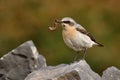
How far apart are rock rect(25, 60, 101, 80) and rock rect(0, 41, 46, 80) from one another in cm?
63

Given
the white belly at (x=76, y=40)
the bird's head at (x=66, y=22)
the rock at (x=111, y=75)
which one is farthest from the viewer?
the white belly at (x=76, y=40)

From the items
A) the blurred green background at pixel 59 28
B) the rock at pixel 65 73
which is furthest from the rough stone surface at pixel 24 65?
the blurred green background at pixel 59 28

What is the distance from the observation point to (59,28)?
19.9 metres

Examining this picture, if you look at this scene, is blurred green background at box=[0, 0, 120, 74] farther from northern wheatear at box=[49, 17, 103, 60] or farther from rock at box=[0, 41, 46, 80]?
rock at box=[0, 41, 46, 80]

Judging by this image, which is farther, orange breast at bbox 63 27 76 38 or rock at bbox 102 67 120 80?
orange breast at bbox 63 27 76 38

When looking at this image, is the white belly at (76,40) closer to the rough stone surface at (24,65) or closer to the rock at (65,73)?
the rough stone surface at (24,65)

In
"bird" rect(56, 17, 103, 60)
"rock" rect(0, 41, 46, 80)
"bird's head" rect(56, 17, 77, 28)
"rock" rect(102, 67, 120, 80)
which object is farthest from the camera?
"bird" rect(56, 17, 103, 60)

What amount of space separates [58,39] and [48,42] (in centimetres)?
33

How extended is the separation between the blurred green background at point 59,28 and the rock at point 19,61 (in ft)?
19.5

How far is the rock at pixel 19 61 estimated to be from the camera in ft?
40.8

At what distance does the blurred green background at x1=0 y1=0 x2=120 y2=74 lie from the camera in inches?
752

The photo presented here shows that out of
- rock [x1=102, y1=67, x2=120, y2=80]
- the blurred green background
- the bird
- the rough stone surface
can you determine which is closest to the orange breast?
the bird

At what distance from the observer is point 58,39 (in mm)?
19562

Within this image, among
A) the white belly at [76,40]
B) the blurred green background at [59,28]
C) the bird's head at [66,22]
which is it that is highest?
the blurred green background at [59,28]
